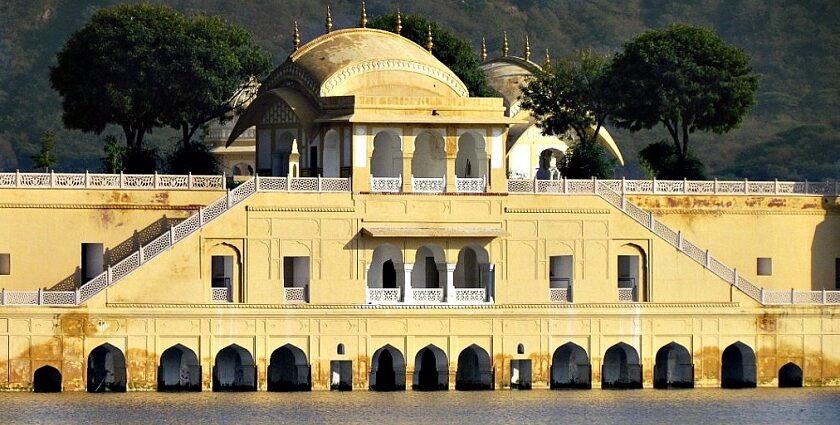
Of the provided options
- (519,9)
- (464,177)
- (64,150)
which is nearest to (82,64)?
(464,177)

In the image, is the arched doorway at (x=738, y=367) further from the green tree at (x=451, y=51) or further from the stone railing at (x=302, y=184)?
the green tree at (x=451, y=51)

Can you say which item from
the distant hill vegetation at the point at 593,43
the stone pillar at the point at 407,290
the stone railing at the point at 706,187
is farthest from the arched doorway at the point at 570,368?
the distant hill vegetation at the point at 593,43

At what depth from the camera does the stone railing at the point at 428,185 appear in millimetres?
63800

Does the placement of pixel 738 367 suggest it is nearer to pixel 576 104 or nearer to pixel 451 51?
pixel 576 104

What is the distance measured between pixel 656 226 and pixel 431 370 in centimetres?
674

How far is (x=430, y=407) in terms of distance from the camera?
5969 cm

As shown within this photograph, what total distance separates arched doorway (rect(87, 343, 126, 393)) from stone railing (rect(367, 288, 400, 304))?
6.17 m

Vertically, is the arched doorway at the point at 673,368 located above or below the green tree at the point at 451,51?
below

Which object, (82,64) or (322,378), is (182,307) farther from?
(82,64)

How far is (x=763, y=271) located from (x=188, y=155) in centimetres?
1654

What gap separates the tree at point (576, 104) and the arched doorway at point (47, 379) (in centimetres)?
1785

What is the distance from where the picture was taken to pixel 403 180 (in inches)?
2505

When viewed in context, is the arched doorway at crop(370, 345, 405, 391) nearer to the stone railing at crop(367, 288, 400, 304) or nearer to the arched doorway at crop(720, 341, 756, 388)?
the stone railing at crop(367, 288, 400, 304)

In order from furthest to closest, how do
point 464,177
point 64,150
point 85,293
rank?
point 64,150 → point 464,177 → point 85,293
